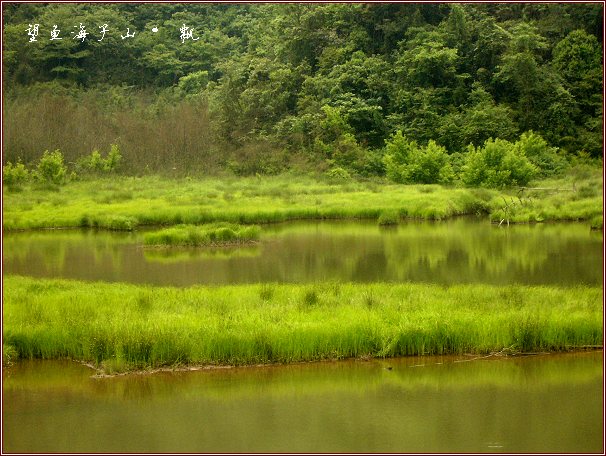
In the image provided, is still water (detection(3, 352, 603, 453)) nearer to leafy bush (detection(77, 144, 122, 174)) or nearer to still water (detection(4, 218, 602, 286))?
still water (detection(4, 218, 602, 286))

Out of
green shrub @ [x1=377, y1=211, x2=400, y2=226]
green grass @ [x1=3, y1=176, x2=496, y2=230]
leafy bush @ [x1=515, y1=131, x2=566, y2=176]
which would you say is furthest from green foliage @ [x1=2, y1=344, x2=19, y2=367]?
leafy bush @ [x1=515, y1=131, x2=566, y2=176]

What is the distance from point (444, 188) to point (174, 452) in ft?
91.3

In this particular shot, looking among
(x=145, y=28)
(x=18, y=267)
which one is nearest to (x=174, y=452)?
(x=18, y=267)

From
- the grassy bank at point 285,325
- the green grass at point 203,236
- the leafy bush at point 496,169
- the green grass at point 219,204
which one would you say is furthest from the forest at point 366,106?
the grassy bank at point 285,325

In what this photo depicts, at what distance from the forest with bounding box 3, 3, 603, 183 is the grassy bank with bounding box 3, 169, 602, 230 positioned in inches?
196

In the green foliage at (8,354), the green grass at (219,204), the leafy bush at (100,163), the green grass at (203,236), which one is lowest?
the green foliage at (8,354)

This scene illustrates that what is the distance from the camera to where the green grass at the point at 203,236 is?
23484 mm

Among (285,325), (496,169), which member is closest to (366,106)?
(496,169)

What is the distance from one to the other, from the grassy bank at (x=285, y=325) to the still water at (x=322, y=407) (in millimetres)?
236

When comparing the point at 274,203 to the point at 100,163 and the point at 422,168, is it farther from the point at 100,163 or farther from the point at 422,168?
the point at 100,163

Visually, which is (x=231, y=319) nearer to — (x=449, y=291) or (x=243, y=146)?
(x=449, y=291)

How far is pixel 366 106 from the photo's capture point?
163 feet

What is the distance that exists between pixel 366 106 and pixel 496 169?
1484cm

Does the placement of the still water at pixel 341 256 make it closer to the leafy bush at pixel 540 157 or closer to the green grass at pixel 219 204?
the green grass at pixel 219 204
